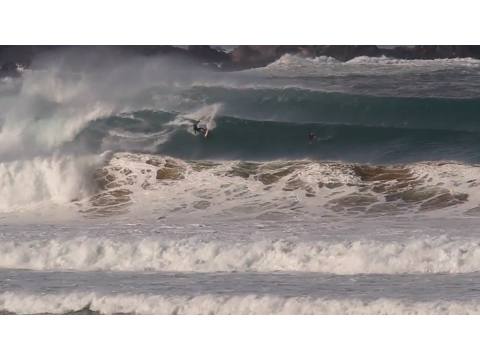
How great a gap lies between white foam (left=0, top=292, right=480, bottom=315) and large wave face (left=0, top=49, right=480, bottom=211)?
2.18 metres

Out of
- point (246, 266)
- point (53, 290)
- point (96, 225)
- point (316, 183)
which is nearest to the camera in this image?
point (53, 290)

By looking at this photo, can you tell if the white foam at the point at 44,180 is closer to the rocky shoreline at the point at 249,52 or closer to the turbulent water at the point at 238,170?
the turbulent water at the point at 238,170

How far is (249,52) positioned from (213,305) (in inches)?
102

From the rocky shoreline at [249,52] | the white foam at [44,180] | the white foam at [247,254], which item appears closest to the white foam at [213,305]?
the white foam at [247,254]

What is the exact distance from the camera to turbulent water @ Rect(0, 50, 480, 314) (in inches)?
298

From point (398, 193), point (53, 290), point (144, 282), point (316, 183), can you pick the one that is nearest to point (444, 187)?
point (398, 193)

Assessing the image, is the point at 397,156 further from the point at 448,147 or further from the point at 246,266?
the point at 246,266

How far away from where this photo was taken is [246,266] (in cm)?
751

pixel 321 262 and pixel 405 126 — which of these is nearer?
pixel 321 262

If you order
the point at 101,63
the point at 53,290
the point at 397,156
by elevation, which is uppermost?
the point at 101,63

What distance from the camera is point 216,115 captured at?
31.0ft

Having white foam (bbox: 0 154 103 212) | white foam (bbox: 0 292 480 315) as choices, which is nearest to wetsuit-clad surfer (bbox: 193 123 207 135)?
white foam (bbox: 0 154 103 212)

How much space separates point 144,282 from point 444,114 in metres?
3.61

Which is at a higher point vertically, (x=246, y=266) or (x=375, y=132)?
(x=375, y=132)
